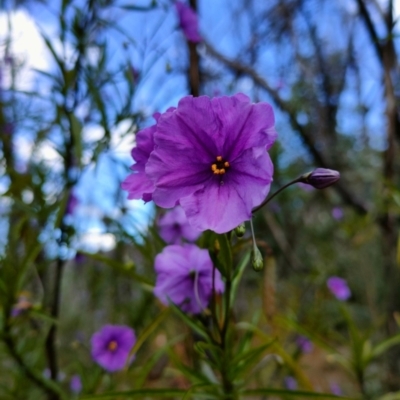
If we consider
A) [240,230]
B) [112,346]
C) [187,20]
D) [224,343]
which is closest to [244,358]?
[224,343]

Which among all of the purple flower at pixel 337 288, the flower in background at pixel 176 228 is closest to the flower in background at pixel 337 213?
the purple flower at pixel 337 288

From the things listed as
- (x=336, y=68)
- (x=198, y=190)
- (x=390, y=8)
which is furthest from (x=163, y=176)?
(x=336, y=68)

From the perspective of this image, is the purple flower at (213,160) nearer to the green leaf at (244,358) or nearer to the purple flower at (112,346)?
the green leaf at (244,358)

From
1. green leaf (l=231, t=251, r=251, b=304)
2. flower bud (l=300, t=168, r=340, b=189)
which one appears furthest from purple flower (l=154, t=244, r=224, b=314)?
flower bud (l=300, t=168, r=340, b=189)

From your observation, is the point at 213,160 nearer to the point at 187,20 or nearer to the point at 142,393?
the point at 142,393

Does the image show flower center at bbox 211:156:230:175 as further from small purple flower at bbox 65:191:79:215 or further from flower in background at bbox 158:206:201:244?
small purple flower at bbox 65:191:79:215
